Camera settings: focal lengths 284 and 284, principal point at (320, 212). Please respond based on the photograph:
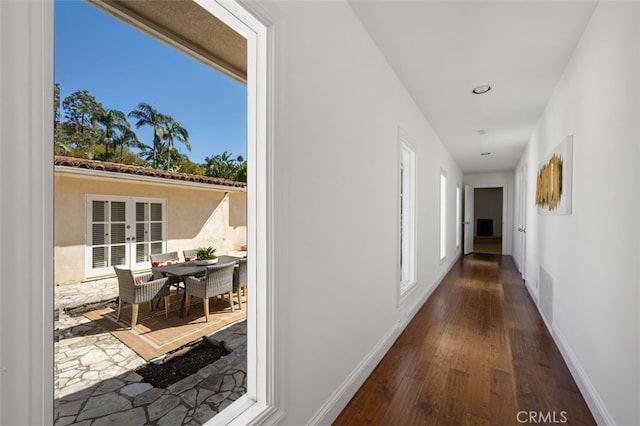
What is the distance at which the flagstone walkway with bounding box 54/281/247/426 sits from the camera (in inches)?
72.3

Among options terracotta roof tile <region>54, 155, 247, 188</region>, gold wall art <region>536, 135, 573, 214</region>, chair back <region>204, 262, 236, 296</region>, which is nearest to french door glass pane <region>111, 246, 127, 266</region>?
terracotta roof tile <region>54, 155, 247, 188</region>

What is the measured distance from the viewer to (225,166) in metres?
4.36

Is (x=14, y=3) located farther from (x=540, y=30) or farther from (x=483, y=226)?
(x=483, y=226)

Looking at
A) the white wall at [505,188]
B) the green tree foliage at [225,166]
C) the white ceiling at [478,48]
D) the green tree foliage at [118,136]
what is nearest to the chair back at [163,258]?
the green tree foliage at [118,136]

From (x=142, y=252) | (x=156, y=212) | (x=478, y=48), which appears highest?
(x=478, y=48)

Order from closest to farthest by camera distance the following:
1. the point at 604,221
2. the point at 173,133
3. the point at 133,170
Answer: the point at 604,221, the point at 173,133, the point at 133,170

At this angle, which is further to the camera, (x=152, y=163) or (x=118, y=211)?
(x=152, y=163)

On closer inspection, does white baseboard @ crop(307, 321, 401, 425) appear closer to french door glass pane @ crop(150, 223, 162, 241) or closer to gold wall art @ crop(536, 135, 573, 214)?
gold wall art @ crop(536, 135, 573, 214)

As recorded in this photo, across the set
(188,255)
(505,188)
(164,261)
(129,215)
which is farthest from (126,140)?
(505,188)

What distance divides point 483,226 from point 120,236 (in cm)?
1237

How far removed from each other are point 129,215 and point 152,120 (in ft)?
4.71

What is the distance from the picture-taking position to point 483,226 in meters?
11.7

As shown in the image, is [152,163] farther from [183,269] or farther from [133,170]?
[183,269]

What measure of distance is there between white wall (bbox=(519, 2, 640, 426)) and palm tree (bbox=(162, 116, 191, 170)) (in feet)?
11.6
